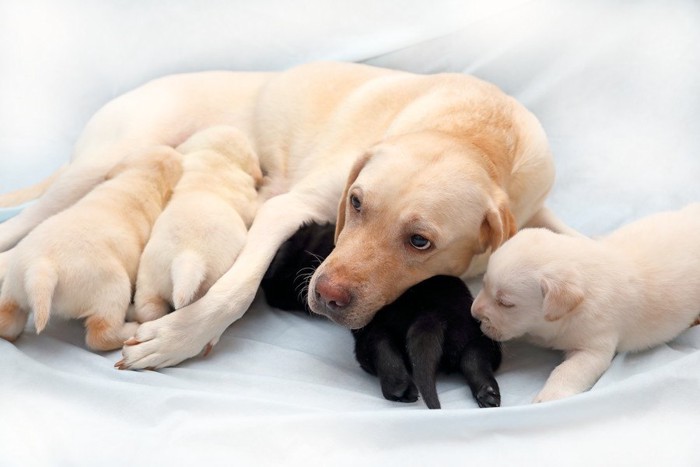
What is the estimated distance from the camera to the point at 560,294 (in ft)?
7.78

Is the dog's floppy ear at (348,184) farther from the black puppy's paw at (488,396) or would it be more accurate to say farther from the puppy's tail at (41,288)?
the puppy's tail at (41,288)

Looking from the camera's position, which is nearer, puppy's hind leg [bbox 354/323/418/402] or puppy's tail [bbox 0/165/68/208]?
puppy's hind leg [bbox 354/323/418/402]

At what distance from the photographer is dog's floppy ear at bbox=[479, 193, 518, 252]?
2.60 m

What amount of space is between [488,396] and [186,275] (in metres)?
0.96

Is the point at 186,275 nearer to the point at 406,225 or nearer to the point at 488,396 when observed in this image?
the point at 406,225

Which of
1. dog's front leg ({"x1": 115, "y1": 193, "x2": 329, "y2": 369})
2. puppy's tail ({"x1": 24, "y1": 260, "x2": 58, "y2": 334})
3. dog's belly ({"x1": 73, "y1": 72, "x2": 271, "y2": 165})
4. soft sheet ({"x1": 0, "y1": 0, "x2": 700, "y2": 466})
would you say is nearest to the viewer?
soft sheet ({"x1": 0, "y1": 0, "x2": 700, "y2": 466})

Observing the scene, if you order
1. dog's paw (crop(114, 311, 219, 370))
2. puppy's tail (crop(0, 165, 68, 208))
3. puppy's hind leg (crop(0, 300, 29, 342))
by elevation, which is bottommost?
puppy's tail (crop(0, 165, 68, 208))

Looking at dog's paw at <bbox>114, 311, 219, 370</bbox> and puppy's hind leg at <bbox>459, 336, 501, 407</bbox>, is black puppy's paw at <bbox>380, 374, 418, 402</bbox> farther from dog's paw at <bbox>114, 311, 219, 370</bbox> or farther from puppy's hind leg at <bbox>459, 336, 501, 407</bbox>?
dog's paw at <bbox>114, 311, 219, 370</bbox>

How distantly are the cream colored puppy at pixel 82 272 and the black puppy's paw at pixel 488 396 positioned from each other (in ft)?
3.57

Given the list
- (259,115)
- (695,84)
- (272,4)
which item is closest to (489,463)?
(259,115)

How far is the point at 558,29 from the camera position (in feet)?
13.7

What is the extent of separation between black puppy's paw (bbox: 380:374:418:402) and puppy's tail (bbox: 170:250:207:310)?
63 cm

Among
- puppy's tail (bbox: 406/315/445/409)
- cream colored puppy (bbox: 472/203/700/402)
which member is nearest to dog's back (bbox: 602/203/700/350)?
cream colored puppy (bbox: 472/203/700/402)

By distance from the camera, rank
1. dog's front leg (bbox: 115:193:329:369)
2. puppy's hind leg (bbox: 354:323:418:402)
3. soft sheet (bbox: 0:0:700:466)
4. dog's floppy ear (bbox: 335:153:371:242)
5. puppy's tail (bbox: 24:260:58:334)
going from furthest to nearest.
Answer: dog's floppy ear (bbox: 335:153:371:242)
dog's front leg (bbox: 115:193:329:369)
puppy's hind leg (bbox: 354:323:418:402)
puppy's tail (bbox: 24:260:58:334)
soft sheet (bbox: 0:0:700:466)
